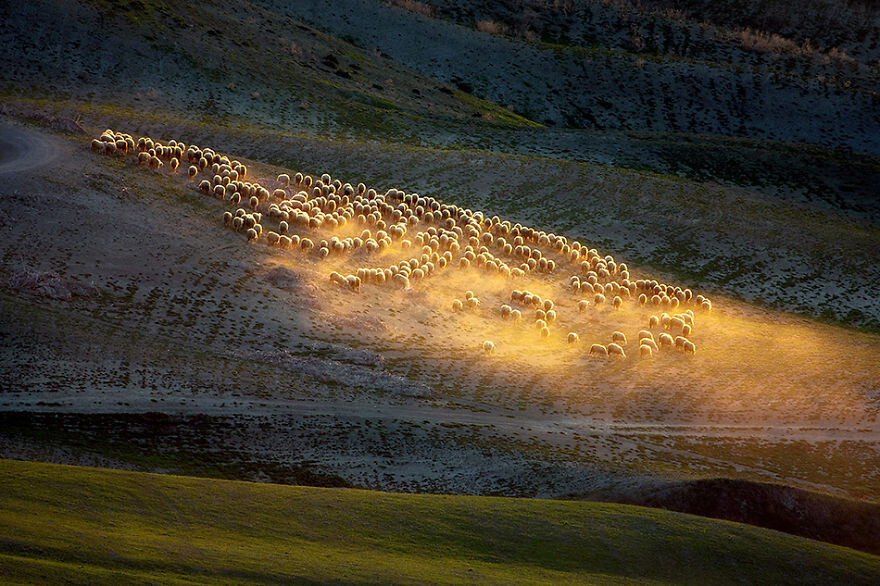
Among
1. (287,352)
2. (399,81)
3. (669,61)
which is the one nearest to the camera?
(287,352)

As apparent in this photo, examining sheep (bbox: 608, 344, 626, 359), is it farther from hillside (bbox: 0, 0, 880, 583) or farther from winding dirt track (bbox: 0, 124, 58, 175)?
winding dirt track (bbox: 0, 124, 58, 175)

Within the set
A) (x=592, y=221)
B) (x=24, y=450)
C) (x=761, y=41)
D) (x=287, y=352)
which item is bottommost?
(x=24, y=450)

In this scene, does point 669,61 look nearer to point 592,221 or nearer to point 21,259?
point 592,221

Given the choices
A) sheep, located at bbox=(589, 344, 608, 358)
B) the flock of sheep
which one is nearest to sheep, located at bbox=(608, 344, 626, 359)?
the flock of sheep

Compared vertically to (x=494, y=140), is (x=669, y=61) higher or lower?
higher

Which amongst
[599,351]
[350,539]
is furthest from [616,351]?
[350,539]

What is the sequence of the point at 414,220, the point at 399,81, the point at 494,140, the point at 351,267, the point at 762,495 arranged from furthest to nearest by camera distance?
the point at 399,81, the point at 494,140, the point at 414,220, the point at 351,267, the point at 762,495

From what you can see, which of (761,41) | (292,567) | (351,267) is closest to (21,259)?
(351,267)

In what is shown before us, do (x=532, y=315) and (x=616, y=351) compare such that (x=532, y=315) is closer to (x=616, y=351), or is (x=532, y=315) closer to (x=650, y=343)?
(x=616, y=351)
